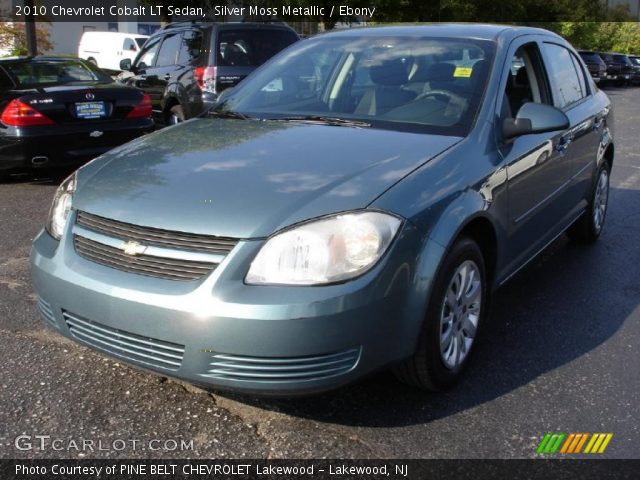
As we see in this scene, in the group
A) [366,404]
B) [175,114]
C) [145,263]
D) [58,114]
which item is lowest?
[175,114]

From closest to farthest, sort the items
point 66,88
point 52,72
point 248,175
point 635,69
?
point 248,175 < point 66,88 < point 52,72 < point 635,69

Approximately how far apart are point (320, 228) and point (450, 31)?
205 cm

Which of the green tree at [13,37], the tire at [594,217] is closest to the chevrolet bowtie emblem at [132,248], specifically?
the tire at [594,217]

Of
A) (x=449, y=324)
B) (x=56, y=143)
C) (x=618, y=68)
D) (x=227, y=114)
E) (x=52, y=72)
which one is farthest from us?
(x=618, y=68)

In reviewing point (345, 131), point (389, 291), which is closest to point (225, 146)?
point (345, 131)

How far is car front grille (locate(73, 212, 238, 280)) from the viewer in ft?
8.39

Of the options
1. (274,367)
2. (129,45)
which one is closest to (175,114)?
(274,367)

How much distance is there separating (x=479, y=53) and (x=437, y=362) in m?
1.81

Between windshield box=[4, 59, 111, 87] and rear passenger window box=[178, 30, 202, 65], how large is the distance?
134 centimetres

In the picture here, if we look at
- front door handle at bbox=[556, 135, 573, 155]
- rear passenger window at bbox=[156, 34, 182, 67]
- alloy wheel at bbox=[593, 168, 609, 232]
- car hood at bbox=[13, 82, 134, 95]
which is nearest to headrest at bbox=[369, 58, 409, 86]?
front door handle at bbox=[556, 135, 573, 155]

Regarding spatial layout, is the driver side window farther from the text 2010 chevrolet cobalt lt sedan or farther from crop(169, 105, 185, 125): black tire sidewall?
crop(169, 105, 185, 125): black tire sidewall

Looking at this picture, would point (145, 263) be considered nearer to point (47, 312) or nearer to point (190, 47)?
point (47, 312)

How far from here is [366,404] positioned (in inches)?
119

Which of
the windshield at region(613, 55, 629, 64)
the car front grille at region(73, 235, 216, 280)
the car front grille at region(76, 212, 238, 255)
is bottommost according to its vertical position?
the windshield at region(613, 55, 629, 64)
